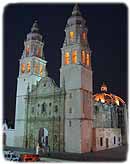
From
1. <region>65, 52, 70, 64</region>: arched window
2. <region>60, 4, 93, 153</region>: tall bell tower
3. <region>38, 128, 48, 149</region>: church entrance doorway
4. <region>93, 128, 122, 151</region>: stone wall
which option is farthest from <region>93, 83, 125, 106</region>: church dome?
<region>65, 52, 70, 64</region>: arched window

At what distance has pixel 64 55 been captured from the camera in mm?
12469

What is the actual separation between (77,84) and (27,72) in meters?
3.58

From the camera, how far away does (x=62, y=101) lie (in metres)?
12.3

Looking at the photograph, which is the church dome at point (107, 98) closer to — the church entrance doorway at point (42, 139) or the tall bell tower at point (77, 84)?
the church entrance doorway at point (42, 139)

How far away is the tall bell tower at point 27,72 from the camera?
13.6m

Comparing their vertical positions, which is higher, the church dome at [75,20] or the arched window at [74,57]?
the church dome at [75,20]

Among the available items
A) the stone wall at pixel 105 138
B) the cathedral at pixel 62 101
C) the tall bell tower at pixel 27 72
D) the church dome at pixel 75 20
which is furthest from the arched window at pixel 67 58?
the stone wall at pixel 105 138

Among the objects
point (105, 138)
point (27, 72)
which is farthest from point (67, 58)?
point (105, 138)

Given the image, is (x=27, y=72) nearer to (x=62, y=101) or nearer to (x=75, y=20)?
(x=62, y=101)

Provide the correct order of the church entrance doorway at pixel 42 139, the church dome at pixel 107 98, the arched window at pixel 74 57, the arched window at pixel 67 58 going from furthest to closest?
1. the church dome at pixel 107 98
2. the church entrance doorway at pixel 42 139
3. the arched window at pixel 67 58
4. the arched window at pixel 74 57

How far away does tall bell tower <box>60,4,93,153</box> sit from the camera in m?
11.3

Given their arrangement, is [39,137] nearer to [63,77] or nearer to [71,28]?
[63,77]

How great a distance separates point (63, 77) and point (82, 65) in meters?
1.05

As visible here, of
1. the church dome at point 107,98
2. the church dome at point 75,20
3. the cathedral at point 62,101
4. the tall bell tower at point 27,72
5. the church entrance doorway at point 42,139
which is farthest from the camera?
the church dome at point 107,98
